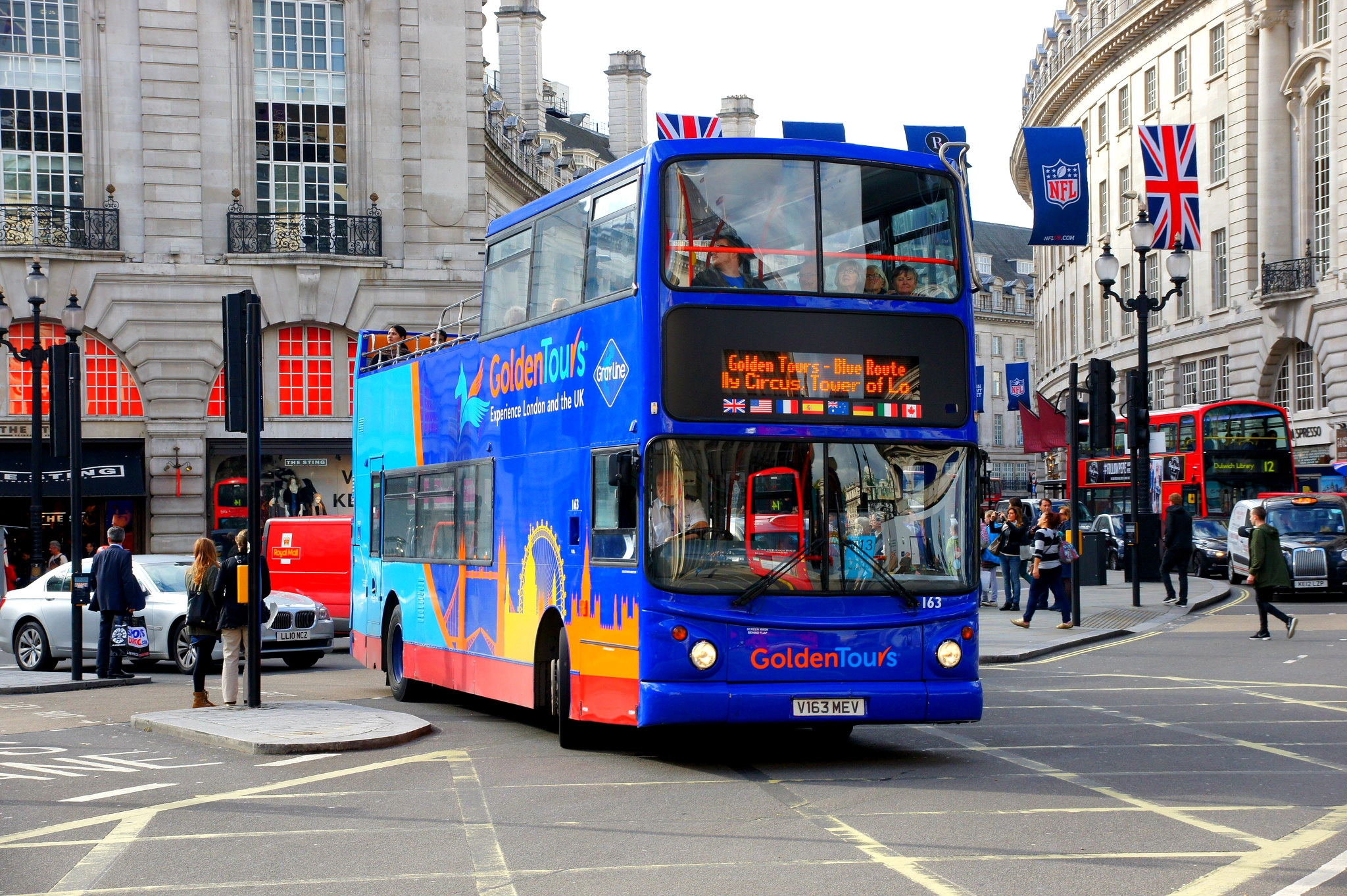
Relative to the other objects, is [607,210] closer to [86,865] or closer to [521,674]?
[521,674]

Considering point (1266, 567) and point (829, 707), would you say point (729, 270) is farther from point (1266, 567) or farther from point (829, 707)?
point (1266, 567)

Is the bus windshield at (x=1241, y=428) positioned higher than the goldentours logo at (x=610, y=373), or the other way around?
the bus windshield at (x=1241, y=428)

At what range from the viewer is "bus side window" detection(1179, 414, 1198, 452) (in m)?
40.5

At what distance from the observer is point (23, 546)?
40.4m

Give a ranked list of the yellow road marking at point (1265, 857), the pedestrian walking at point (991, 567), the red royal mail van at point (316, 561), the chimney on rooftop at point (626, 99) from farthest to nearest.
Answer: the chimney on rooftop at point (626, 99) → the pedestrian walking at point (991, 567) → the red royal mail van at point (316, 561) → the yellow road marking at point (1265, 857)

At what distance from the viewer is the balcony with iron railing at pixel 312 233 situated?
3956 centimetres

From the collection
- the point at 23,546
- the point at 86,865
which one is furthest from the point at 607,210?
the point at 23,546

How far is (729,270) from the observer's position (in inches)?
441

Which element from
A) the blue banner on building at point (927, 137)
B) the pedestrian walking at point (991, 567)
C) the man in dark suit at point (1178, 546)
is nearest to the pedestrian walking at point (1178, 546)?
the man in dark suit at point (1178, 546)

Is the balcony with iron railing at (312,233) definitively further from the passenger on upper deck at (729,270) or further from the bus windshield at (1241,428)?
the passenger on upper deck at (729,270)

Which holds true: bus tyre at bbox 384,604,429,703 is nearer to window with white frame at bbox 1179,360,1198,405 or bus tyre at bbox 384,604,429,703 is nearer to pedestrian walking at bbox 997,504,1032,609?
pedestrian walking at bbox 997,504,1032,609

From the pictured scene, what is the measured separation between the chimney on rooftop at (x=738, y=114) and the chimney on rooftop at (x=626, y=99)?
287 inches

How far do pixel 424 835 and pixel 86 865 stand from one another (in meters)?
A: 1.68

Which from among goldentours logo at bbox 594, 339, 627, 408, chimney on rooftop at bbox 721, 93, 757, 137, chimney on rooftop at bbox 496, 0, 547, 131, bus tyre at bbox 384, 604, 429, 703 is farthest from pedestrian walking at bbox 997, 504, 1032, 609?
chimney on rooftop at bbox 721, 93, 757, 137
